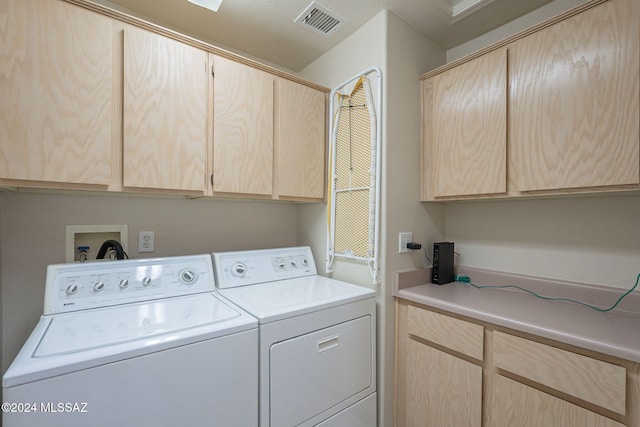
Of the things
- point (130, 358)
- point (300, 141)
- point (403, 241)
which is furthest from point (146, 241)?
point (403, 241)

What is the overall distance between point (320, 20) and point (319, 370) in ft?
6.19

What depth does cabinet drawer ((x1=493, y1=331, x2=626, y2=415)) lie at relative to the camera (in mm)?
922

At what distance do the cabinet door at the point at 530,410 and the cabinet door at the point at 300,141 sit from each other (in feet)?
4.44

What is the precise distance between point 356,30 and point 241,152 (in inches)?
41.4

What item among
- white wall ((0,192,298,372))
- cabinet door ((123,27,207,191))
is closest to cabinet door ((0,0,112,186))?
cabinet door ((123,27,207,191))

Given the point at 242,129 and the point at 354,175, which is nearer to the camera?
the point at 242,129

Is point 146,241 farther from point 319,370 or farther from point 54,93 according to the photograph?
point 319,370

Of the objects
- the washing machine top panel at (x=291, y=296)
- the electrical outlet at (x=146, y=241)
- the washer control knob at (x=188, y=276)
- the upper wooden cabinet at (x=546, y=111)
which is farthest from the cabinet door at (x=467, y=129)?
the electrical outlet at (x=146, y=241)

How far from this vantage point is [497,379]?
1.19 metres

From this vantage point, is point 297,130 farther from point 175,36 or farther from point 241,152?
point 175,36

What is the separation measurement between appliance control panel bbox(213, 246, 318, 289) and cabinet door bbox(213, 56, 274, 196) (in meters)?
0.39

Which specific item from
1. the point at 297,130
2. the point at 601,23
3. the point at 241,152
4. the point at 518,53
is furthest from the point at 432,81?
the point at 241,152

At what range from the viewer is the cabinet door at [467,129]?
142 centimetres

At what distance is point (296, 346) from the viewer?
1193 mm
